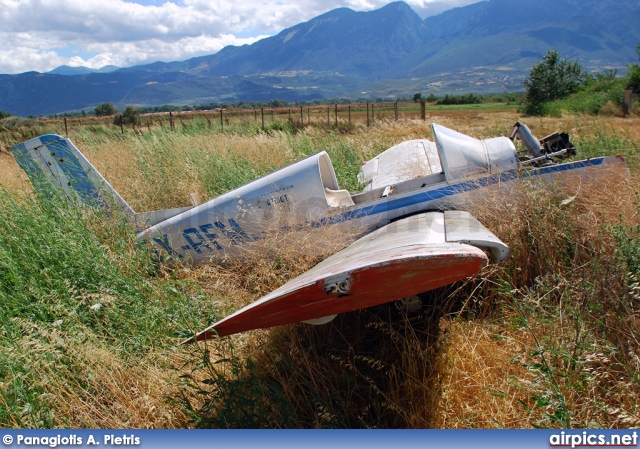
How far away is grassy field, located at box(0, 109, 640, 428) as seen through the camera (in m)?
2.33

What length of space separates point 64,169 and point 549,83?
39415mm

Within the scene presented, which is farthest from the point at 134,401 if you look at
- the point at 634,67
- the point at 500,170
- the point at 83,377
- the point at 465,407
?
the point at 634,67

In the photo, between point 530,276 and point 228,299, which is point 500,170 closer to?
point 530,276

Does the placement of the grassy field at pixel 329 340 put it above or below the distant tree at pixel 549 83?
below

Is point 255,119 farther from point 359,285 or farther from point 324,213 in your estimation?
point 359,285

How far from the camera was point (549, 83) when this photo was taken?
35.3 m

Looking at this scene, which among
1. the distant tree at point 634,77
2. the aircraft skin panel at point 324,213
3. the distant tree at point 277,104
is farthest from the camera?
the distant tree at point 277,104

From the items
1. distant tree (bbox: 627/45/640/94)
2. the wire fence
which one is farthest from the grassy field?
distant tree (bbox: 627/45/640/94)

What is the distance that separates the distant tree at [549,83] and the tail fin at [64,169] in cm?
3469

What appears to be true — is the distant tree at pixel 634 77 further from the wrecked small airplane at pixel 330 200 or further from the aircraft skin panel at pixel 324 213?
the aircraft skin panel at pixel 324 213

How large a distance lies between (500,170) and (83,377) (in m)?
4.06

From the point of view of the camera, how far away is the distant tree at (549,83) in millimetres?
34656

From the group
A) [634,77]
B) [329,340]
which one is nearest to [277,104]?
[634,77]

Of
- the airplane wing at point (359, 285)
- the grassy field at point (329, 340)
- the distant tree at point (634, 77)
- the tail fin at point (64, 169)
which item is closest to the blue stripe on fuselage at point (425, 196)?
the grassy field at point (329, 340)
